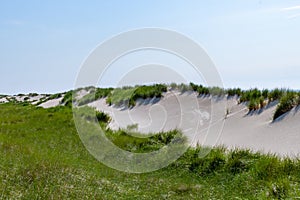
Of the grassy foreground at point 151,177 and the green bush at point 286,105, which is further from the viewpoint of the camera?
the green bush at point 286,105

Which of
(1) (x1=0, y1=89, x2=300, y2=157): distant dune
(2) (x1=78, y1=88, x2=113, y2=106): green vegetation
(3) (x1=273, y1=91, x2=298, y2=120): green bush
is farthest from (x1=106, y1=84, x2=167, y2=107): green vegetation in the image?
(3) (x1=273, y1=91, x2=298, y2=120): green bush

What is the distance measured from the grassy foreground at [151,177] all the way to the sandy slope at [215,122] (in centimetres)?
159

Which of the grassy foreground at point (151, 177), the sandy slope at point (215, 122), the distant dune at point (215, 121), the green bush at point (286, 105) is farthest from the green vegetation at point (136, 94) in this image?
the grassy foreground at point (151, 177)

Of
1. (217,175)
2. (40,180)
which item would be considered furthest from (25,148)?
(217,175)

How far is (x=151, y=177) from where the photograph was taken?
29.8 ft

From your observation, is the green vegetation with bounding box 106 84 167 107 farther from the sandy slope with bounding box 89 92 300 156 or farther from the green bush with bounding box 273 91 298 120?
the green bush with bounding box 273 91 298 120

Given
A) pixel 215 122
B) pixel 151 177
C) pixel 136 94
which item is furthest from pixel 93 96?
pixel 151 177

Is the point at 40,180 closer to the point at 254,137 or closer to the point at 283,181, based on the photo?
the point at 283,181

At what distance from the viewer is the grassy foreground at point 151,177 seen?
6.87 m

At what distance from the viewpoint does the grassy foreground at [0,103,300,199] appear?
6.87 meters

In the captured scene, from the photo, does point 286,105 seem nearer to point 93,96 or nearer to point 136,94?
point 136,94

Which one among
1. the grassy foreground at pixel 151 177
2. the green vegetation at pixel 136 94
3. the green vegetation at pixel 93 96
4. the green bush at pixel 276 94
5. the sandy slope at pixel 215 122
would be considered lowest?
the grassy foreground at pixel 151 177

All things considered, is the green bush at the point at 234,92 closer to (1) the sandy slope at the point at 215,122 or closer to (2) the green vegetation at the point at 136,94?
(1) the sandy slope at the point at 215,122

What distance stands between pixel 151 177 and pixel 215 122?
5886 mm
